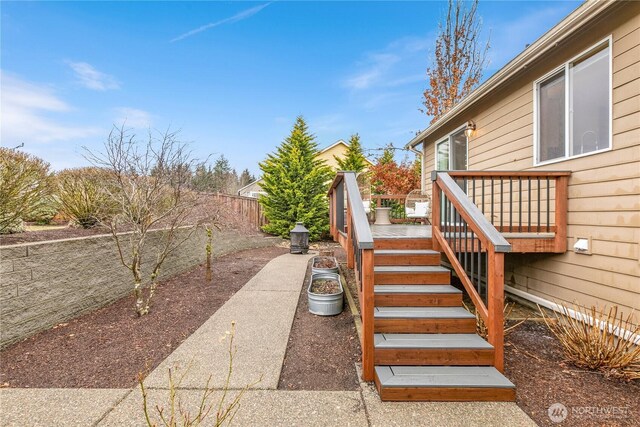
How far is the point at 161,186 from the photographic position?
4445mm

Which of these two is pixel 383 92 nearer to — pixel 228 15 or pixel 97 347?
pixel 228 15

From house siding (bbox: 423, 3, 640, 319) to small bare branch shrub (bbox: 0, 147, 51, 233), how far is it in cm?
717

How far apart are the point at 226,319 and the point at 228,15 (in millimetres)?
9754

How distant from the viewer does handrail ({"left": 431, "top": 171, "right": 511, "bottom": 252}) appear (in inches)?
100

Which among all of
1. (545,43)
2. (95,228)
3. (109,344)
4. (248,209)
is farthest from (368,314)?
(248,209)

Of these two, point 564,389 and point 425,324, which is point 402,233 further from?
point 564,389

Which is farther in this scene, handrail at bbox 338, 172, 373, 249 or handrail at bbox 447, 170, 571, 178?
handrail at bbox 447, 170, 571, 178

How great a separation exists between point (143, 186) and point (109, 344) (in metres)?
2.15

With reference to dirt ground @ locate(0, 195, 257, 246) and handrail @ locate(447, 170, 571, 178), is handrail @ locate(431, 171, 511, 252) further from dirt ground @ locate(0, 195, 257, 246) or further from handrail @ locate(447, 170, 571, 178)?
dirt ground @ locate(0, 195, 257, 246)

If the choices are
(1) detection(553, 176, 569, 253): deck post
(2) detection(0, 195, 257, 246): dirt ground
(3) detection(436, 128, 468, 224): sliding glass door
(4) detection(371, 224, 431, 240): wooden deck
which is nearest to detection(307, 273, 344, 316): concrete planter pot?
(4) detection(371, 224, 431, 240): wooden deck

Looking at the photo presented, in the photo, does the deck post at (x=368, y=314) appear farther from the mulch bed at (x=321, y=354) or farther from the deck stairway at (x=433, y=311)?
the mulch bed at (x=321, y=354)

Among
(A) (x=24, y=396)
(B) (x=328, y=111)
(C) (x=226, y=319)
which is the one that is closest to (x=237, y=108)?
(B) (x=328, y=111)

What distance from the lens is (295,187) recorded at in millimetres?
11875

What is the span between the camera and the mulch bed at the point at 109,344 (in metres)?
2.60
